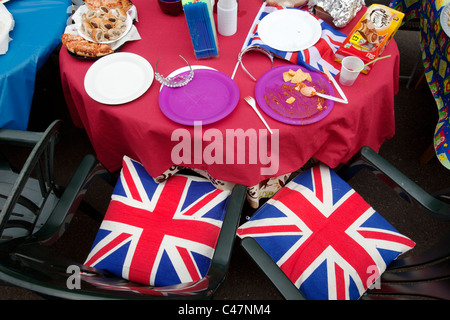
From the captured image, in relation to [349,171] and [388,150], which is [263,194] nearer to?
[349,171]

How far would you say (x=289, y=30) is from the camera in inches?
46.8

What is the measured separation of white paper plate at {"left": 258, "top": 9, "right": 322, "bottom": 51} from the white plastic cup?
159 millimetres

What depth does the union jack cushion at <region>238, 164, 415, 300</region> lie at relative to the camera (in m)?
1.04

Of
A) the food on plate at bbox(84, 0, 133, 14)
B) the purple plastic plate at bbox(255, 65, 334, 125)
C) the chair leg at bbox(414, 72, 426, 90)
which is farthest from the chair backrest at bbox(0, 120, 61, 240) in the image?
the chair leg at bbox(414, 72, 426, 90)

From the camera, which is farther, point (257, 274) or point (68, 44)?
point (257, 274)

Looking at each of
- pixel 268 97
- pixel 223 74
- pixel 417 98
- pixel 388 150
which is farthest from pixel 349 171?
pixel 417 98

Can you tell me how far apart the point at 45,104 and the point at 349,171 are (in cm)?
198

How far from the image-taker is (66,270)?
0.91m

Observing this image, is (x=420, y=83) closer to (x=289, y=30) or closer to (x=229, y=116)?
(x=289, y=30)

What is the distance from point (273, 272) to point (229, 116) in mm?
513

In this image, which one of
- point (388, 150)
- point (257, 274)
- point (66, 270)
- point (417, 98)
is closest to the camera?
point (66, 270)

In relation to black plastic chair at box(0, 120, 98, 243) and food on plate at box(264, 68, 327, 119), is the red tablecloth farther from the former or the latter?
black plastic chair at box(0, 120, 98, 243)

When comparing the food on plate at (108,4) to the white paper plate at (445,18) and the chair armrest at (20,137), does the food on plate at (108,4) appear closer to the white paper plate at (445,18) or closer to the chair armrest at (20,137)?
the chair armrest at (20,137)

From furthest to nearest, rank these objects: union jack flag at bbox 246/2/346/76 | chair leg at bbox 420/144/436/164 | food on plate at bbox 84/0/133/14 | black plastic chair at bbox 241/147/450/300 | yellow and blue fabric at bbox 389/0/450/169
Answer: chair leg at bbox 420/144/436/164, yellow and blue fabric at bbox 389/0/450/169, food on plate at bbox 84/0/133/14, union jack flag at bbox 246/2/346/76, black plastic chair at bbox 241/147/450/300
